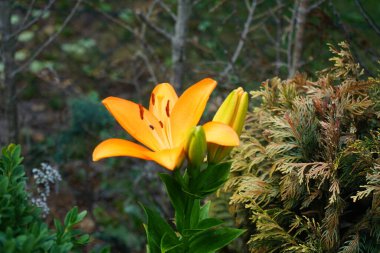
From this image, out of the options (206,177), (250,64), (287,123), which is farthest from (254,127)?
(250,64)

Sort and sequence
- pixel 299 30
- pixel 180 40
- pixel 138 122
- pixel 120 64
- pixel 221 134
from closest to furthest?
pixel 221 134 → pixel 138 122 → pixel 299 30 → pixel 180 40 → pixel 120 64

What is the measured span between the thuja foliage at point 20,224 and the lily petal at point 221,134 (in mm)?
525

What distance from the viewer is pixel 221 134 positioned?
1651mm

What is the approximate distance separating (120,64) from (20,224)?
3679mm

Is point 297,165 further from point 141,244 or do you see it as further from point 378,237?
point 141,244

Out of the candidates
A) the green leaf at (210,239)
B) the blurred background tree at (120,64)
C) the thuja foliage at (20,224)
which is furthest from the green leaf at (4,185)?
the blurred background tree at (120,64)

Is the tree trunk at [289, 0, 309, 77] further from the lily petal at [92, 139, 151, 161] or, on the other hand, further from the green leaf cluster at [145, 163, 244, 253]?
the lily petal at [92, 139, 151, 161]

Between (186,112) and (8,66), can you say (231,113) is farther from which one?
(8,66)

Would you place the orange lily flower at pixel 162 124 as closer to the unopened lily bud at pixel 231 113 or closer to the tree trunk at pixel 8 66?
the unopened lily bud at pixel 231 113

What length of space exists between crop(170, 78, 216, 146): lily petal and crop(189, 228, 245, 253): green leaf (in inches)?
13.7

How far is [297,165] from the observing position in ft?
6.65

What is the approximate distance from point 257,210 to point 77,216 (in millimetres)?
663

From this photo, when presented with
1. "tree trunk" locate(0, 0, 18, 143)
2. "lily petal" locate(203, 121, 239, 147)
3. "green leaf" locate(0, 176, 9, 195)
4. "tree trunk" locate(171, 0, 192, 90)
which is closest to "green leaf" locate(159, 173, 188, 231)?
"lily petal" locate(203, 121, 239, 147)

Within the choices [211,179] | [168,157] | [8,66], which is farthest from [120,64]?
[168,157]
